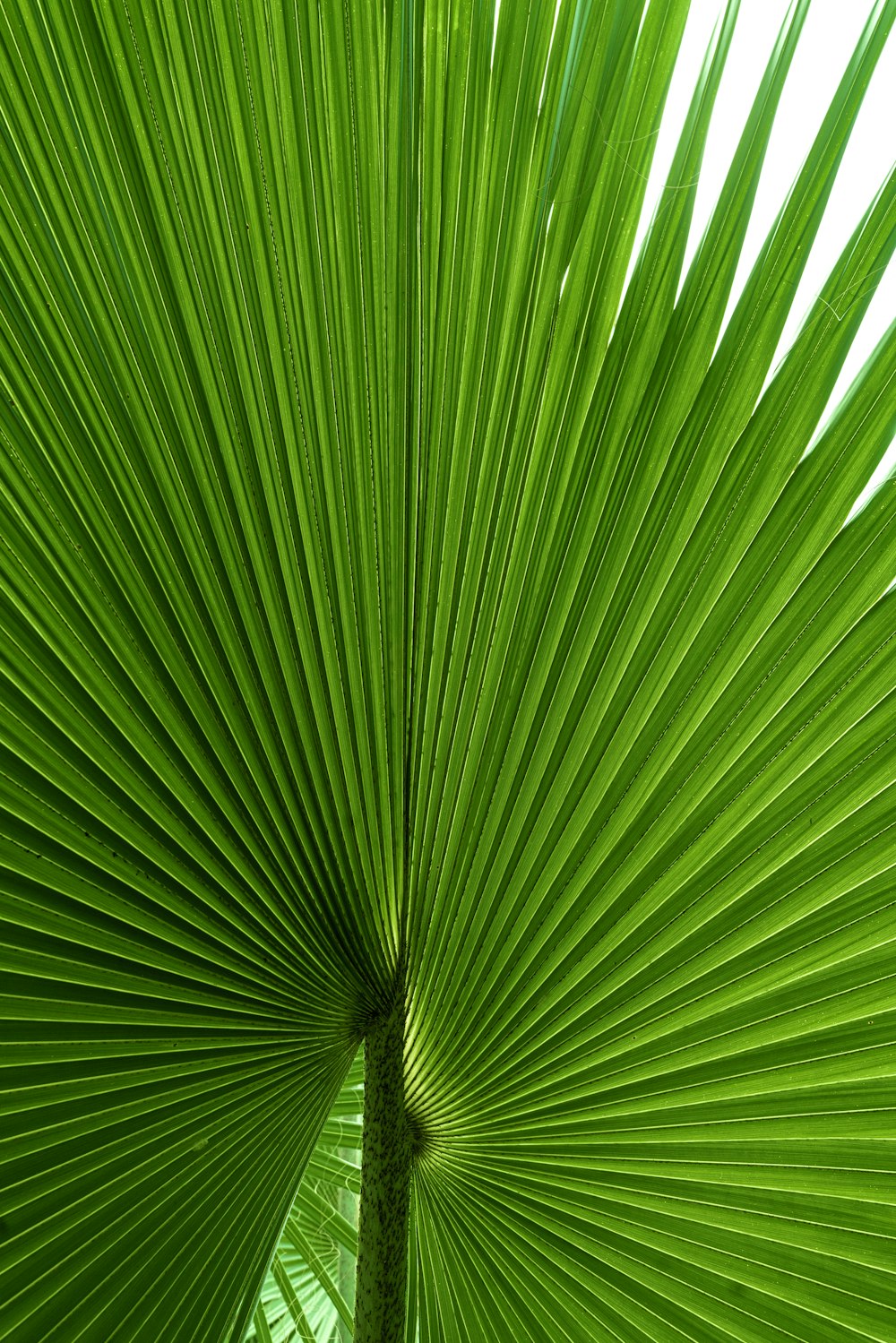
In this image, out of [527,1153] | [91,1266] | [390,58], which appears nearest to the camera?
[390,58]

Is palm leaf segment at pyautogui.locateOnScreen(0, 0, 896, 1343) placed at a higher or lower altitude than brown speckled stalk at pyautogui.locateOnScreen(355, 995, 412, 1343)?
higher

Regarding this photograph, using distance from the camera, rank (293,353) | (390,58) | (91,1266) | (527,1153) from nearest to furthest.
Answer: (390,58), (293,353), (91,1266), (527,1153)

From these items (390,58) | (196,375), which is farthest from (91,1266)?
(390,58)

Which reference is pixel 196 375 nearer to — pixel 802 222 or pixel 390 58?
pixel 390 58

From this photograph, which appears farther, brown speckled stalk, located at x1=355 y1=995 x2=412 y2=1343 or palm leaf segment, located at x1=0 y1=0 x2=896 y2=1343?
brown speckled stalk, located at x1=355 y1=995 x2=412 y2=1343

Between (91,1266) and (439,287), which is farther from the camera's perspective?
(91,1266)
